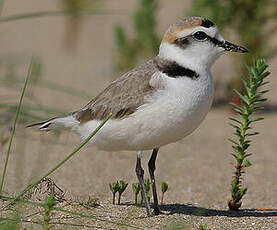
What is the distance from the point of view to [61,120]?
3984mm

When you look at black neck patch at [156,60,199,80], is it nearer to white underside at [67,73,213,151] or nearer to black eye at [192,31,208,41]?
white underside at [67,73,213,151]

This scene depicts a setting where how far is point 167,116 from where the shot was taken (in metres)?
3.34

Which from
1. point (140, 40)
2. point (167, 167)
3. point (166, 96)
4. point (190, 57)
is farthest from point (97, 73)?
point (166, 96)

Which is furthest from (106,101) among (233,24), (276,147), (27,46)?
(27,46)

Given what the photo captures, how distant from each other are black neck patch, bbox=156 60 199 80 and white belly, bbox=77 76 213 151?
35 millimetres

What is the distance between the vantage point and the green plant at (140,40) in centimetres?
709

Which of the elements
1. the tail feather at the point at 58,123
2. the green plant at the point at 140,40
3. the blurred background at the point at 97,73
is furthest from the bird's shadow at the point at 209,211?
the green plant at the point at 140,40

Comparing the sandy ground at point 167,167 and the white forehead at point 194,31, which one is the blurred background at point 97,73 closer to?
the sandy ground at point 167,167

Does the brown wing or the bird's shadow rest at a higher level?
the brown wing

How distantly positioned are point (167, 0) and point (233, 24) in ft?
16.6

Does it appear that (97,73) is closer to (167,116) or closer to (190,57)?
(190,57)

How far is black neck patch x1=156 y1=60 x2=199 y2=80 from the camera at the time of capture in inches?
135

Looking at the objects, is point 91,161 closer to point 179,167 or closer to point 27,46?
point 179,167

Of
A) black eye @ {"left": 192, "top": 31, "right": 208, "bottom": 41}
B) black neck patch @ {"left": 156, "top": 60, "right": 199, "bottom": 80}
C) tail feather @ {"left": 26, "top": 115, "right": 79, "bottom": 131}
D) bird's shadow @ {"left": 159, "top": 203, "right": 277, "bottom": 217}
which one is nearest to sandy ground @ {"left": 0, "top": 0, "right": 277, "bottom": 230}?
bird's shadow @ {"left": 159, "top": 203, "right": 277, "bottom": 217}
